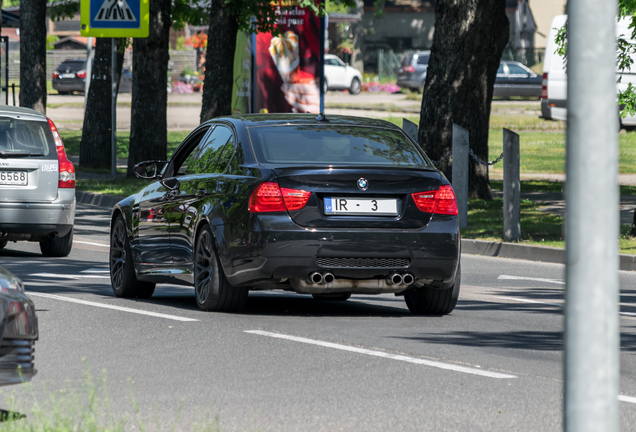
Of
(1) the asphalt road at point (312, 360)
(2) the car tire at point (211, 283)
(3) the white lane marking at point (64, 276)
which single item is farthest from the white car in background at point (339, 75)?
(2) the car tire at point (211, 283)

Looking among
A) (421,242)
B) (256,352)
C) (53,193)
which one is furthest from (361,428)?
(53,193)

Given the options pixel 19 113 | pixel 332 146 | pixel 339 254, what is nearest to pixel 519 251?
pixel 332 146

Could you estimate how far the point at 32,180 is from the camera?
12.6 meters

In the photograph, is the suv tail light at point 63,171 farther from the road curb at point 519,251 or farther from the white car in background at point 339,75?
the white car in background at point 339,75

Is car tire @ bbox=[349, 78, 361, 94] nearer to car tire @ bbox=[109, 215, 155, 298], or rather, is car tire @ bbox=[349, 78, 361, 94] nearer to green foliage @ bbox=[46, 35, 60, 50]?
green foliage @ bbox=[46, 35, 60, 50]

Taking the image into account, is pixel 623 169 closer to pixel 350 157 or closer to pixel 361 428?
pixel 350 157

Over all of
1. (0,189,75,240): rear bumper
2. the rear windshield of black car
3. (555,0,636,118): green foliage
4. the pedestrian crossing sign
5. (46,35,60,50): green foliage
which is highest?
(46,35,60,50): green foliage

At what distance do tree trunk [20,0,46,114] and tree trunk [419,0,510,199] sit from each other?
1004 centimetres

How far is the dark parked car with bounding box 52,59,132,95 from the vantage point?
52781mm

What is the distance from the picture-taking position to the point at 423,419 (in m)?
5.36

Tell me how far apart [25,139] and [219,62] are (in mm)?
10411

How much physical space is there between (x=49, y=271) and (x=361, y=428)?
690 centimetres

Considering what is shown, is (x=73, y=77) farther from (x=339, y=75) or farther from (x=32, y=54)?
(x=32, y=54)

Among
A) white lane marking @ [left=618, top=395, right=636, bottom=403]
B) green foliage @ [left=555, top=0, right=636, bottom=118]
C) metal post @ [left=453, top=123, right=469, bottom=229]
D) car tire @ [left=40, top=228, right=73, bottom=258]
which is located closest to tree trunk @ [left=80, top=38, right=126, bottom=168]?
metal post @ [left=453, top=123, right=469, bottom=229]
